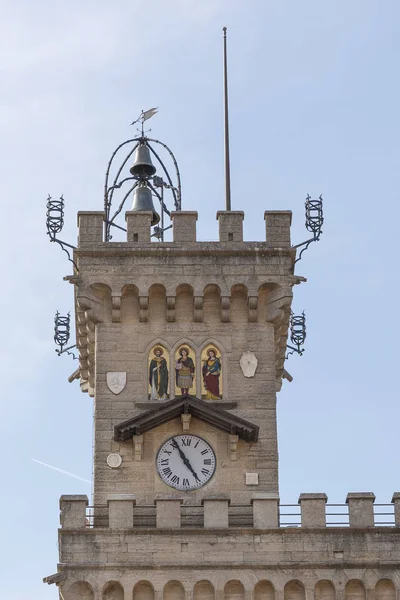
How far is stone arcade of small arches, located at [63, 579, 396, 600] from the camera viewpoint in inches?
1783

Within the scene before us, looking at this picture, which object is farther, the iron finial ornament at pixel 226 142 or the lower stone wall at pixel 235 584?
the iron finial ornament at pixel 226 142

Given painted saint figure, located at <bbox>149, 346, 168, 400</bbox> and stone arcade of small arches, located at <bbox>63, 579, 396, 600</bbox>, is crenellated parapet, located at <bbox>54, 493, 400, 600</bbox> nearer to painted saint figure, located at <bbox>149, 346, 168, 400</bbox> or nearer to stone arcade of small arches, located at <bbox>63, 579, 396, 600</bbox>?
stone arcade of small arches, located at <bbox>63, 579, 396, 600</bbox>

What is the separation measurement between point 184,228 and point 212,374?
12.6 ft

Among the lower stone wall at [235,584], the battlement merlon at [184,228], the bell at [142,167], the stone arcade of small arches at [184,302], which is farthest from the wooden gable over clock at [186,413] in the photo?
the bell at [142,167]

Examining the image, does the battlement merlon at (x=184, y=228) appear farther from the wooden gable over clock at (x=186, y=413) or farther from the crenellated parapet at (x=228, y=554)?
the crenellated parapet at (x=228, y=554)

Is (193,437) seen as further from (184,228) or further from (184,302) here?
(184,228)

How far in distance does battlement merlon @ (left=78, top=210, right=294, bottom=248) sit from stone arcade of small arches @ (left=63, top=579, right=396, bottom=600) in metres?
9.03

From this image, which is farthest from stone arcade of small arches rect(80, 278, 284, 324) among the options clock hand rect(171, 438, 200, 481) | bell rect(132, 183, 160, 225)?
bell rect(132, 183, 160, 225)

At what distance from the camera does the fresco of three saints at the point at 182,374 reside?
4925cm

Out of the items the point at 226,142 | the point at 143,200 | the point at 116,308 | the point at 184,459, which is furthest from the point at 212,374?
the point at 226,142

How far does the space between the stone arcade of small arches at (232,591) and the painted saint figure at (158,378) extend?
5.51 metres

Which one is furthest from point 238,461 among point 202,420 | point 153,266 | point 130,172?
point 130,172

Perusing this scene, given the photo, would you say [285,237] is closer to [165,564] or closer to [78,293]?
[78,293]

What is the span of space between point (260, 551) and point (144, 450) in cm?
425
